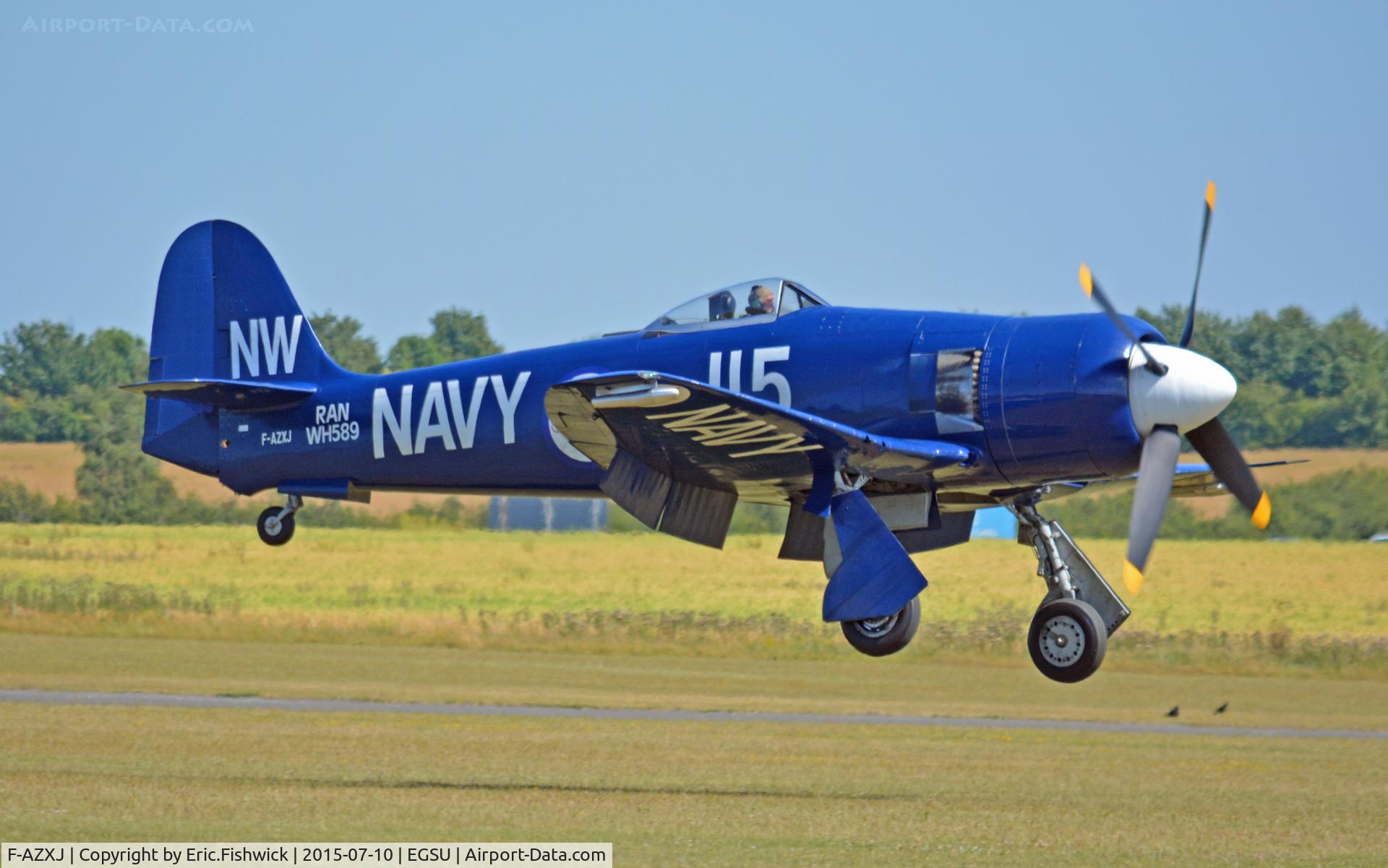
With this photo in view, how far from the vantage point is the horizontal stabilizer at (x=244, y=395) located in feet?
55.2

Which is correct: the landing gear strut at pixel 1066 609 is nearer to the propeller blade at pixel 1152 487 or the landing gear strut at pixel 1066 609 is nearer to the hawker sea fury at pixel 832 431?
the hawker sea fury at pixel 832 431

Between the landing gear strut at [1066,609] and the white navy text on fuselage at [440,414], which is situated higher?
the white navy text on fuselage at [440,414]

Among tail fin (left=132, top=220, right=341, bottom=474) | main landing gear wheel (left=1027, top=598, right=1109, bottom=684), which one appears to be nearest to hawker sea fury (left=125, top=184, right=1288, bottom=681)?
main landing gear wheel (left=1027, top=598, right=1109, bottom=684)

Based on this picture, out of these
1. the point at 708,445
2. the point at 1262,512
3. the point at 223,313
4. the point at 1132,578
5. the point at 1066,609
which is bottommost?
the point at 1066,609

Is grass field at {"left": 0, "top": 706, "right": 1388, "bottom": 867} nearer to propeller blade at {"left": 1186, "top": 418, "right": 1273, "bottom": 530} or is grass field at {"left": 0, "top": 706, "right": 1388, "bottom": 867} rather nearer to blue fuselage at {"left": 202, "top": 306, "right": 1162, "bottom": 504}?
blue fuselage at {"left": 202, "top": 306, "right": 1162, "bottom": 504}

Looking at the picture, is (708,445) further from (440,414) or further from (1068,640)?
(440,414)

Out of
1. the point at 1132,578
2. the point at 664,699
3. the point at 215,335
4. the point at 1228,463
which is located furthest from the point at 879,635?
the point at 664,699

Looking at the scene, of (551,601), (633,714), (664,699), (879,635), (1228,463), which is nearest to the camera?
(1228,463)

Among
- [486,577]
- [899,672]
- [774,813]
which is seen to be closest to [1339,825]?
[774,813]

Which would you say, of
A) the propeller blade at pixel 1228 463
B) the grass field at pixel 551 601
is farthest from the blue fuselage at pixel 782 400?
the grass field at pixel 551 601

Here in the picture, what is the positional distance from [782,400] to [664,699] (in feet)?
87.7

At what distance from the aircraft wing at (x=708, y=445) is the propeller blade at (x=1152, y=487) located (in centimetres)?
129

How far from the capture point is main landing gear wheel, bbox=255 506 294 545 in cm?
1670

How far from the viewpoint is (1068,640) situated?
13359mm
